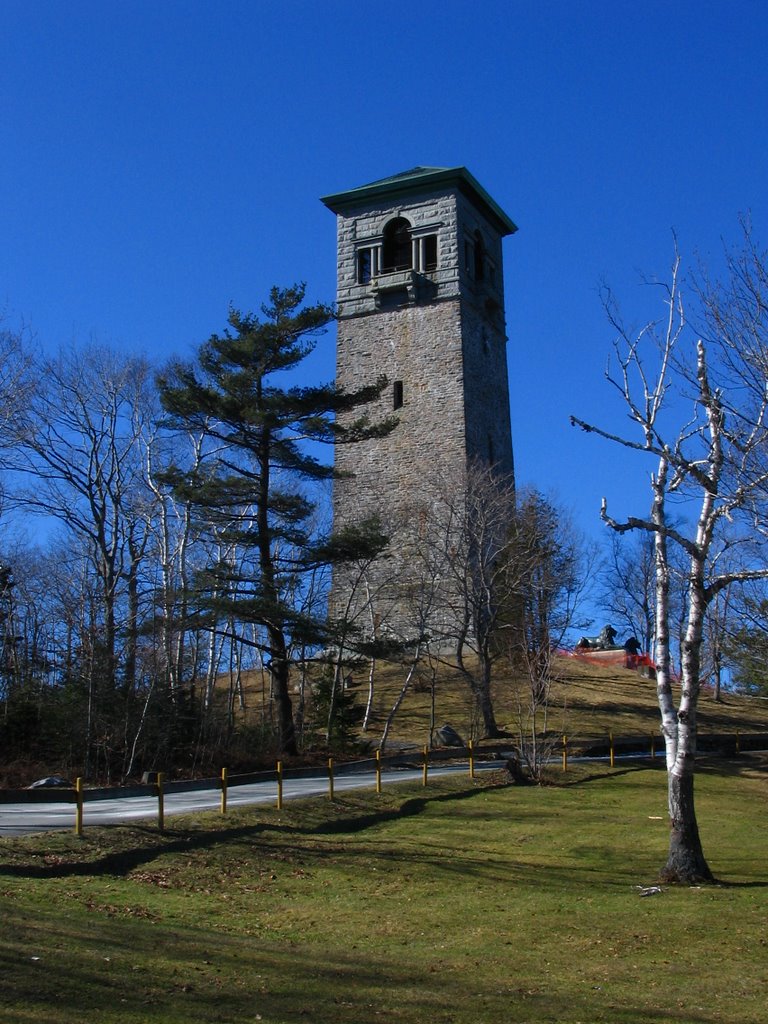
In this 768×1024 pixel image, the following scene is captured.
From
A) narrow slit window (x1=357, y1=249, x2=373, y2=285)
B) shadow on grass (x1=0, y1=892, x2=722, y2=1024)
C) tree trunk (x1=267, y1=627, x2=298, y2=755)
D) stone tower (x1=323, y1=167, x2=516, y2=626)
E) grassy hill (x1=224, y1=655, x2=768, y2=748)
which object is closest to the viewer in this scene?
shadow on grass (x1=0, y1=892, x2=722, y2=1024)

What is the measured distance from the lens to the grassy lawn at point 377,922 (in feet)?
27.2

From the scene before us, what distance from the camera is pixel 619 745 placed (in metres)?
33.4

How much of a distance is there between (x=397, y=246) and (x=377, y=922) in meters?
44.6

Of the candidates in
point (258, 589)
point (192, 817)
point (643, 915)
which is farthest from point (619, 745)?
point (643, 915)

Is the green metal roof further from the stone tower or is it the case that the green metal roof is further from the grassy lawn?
the grassy lawn

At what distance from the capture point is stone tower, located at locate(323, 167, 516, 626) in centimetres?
4803

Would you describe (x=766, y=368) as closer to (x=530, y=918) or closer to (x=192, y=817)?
(x=530, y=918)

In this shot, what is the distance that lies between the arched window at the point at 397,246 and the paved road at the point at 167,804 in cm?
3187

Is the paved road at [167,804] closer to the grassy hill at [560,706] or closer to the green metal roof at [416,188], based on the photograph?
the grassy hill at [560,706]

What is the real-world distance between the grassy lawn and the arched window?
121 ft

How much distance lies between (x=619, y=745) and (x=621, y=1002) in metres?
25.6

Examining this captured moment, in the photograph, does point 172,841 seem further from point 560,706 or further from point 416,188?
point 416,188

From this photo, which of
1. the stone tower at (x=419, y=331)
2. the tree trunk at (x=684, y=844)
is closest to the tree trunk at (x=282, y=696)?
the stone tower at (x=419, y=331)

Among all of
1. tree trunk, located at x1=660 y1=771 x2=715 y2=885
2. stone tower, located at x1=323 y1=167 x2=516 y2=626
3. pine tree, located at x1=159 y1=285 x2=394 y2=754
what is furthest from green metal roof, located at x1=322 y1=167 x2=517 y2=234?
tree trunk, located at x1=660 y1=771 x2=715 y2=885
